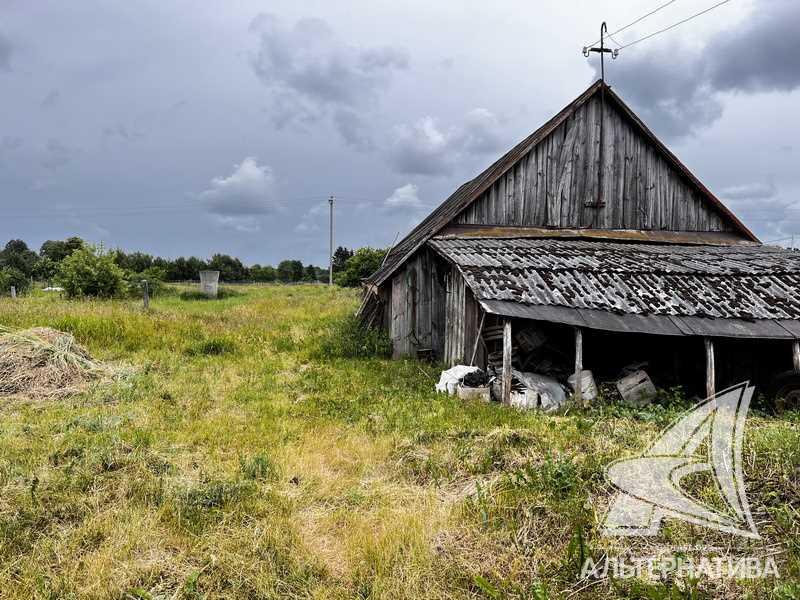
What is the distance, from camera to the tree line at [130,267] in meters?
24.2

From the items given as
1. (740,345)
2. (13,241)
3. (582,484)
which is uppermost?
(13,241)

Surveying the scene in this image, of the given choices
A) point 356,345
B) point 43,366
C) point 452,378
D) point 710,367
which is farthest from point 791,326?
point 43,366

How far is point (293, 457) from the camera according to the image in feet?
20.5

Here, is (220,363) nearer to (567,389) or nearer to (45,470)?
(45,470)

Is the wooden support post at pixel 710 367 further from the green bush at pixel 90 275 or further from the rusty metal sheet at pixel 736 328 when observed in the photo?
the green bush at pixel 90 275

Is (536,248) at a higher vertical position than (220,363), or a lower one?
higher

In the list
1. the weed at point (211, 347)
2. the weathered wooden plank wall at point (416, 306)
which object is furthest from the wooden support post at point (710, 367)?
the weed at point (211, 347)

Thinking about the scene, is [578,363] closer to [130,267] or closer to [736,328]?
[736,328]

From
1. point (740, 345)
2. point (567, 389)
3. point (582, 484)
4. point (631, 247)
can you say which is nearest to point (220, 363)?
point (567, 389)

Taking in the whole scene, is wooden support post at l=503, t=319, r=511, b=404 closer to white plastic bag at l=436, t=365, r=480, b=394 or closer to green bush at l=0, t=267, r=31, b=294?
white plastic bag at l=436, t=365, r=480, b=394

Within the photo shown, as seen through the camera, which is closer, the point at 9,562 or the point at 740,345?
the point at 9,562

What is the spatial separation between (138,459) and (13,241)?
88.2m

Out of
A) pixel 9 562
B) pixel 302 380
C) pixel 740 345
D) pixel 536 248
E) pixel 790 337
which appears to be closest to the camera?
pixel 9 562

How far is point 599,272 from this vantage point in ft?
36.0
